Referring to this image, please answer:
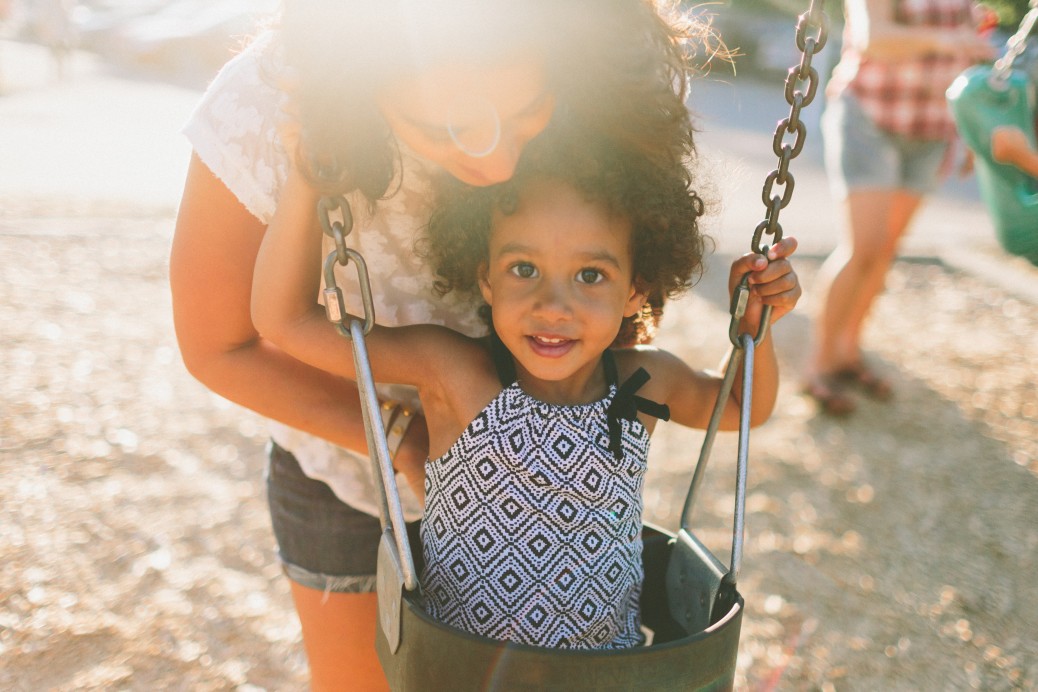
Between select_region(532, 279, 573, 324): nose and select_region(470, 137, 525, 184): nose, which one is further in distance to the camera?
select_region(532, 279, 573, 324): nose

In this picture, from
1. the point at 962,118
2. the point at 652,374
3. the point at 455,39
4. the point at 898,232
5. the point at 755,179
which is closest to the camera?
the point at 455,39

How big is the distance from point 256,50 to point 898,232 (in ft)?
8.38

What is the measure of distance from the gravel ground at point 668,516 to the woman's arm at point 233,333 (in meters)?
1.02

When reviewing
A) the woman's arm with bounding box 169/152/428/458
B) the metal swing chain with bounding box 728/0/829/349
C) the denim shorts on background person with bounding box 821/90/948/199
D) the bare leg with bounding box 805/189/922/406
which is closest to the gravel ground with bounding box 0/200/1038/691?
the bare leg with bounding box 805/189/922/406

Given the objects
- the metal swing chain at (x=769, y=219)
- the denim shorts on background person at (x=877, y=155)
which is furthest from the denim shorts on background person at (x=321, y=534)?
the denim shorts on background person at (x=877, y=155)

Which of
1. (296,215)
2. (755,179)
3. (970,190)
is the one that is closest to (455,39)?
(296,215)

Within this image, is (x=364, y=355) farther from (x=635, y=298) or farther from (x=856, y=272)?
(x=856, y=272)

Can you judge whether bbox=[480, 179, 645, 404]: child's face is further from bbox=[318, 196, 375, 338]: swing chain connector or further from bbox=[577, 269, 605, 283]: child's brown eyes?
bbox=[318, 196, 375, 338]: swing chain connector

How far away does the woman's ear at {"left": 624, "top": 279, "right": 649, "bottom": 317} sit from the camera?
4.58 ft

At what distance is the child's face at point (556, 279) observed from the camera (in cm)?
123

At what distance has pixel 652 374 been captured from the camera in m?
1.39

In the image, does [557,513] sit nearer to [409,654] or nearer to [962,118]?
[409,654]

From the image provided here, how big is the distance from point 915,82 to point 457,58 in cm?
241

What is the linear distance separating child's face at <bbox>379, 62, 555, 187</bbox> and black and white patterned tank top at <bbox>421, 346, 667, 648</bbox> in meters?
0.34
